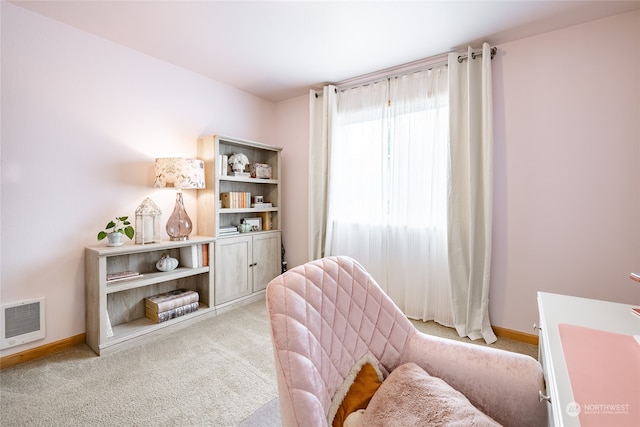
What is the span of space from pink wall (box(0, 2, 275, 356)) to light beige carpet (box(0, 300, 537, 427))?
449 mm

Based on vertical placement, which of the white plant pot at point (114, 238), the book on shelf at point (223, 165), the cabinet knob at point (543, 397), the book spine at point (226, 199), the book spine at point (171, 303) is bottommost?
the book spine at point (171, 303)

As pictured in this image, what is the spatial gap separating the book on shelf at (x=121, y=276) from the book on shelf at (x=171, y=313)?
1.33ft

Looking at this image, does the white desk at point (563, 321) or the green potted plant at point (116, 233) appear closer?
the white desk at point (563, 321)

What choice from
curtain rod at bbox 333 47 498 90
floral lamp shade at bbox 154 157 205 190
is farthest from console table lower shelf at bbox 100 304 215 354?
curtain rod at bbox 333 47 498 90

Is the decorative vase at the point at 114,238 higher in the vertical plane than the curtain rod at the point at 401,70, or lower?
lower

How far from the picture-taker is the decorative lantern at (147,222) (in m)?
2.51

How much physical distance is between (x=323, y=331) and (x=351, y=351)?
166mm

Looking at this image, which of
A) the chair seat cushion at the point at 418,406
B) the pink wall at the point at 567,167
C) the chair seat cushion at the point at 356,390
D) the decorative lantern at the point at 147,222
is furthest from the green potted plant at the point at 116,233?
the pink wall at the point at 567,167

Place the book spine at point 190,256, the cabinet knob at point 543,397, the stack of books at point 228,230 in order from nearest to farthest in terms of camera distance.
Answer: the cabinet knob at point 543,397 → the book spine at point 190,256 → the stack of books at point 228,230

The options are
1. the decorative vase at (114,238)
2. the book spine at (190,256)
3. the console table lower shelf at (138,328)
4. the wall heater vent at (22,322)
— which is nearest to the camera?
the wall heater vent at (22,322)

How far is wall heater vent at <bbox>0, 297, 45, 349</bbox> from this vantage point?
6.46 ft

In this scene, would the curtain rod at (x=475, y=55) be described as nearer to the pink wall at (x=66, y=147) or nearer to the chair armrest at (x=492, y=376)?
the chair armrest at (x=492, y=376)

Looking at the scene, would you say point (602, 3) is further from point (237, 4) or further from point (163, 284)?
point (163, 284)

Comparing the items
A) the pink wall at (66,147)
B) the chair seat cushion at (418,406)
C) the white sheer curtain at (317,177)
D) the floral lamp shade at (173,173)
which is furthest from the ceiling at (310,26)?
the chair seat cushion at (418,406)
